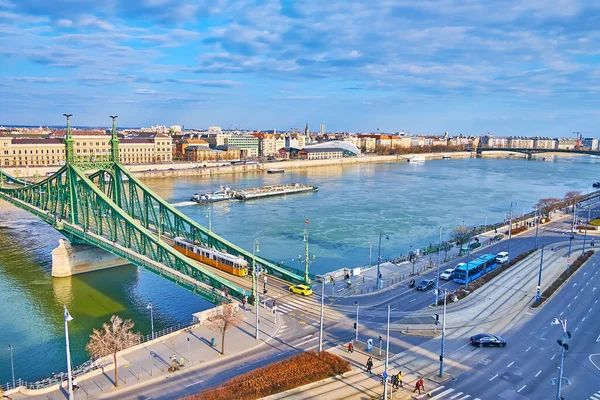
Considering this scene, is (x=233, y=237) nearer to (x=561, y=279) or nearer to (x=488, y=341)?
(x=561, y=279)

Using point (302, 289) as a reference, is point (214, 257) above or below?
above

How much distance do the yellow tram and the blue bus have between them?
15.6 meters

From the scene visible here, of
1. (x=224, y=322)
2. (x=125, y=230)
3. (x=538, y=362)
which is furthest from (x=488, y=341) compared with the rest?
(x=125, y=230)

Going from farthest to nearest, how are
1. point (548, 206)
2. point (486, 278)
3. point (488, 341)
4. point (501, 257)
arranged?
point (548, 206)
point (501, 257)
point (486, 278)
point (488, 341)

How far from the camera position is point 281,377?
782 inches

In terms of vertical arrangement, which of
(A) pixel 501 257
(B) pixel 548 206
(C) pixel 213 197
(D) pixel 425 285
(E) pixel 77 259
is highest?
(B) pixel 548 206

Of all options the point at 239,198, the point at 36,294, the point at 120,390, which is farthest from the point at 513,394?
the point at 239,198

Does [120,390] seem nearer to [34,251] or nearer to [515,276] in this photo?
[515,276]

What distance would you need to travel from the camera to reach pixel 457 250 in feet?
147

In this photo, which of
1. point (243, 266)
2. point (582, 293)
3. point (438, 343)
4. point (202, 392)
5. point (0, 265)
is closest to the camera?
point (202, 392)

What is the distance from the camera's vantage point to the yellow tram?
3516cm

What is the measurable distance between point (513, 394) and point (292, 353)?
32.0ft

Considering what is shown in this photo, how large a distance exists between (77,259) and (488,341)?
32.6 meters

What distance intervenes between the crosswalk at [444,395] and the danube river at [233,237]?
54.8 feet
